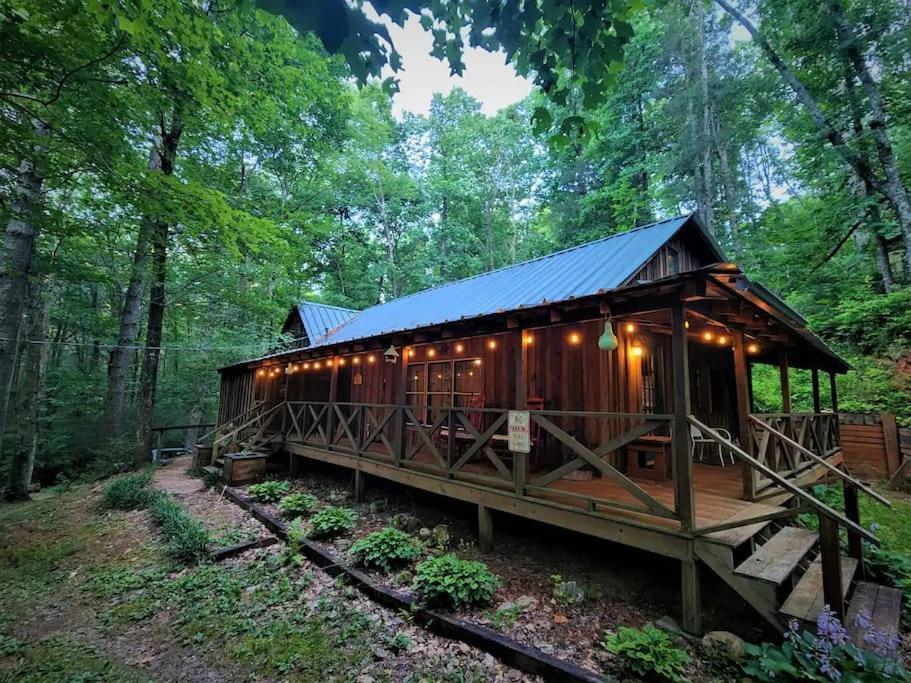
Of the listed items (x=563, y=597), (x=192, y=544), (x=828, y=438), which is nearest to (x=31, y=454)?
(x=192, y=544)

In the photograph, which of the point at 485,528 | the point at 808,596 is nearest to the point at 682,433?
the point at 808,596

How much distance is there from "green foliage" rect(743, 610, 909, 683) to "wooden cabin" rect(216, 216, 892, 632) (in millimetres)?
340

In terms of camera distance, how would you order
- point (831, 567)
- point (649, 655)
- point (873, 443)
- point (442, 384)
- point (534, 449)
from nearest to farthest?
point (649, 655) < point (831, 567) < point (534, 449) < point (873, 443) < point (442, 384)

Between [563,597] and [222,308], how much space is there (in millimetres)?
14207

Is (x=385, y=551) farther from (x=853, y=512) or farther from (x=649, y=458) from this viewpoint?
(x=853, y=512)

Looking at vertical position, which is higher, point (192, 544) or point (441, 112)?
point (441, 112)

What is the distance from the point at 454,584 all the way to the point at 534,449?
3.25 metres

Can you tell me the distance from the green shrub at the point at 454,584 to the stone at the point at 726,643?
6.07 ft

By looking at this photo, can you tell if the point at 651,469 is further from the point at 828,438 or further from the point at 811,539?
the point at 828,438

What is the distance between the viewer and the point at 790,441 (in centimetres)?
461

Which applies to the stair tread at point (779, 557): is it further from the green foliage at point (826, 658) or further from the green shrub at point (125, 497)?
the green shrub at point (125, 497)

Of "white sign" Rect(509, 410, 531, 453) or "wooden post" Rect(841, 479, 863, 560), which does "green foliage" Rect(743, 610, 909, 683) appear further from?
"white sign" Rect(509, 410, 531, 453)

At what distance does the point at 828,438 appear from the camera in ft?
26.8

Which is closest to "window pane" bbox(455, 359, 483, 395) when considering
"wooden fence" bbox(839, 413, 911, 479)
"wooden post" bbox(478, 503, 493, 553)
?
"wooden post" bbox(478, 503, 493, 553)
